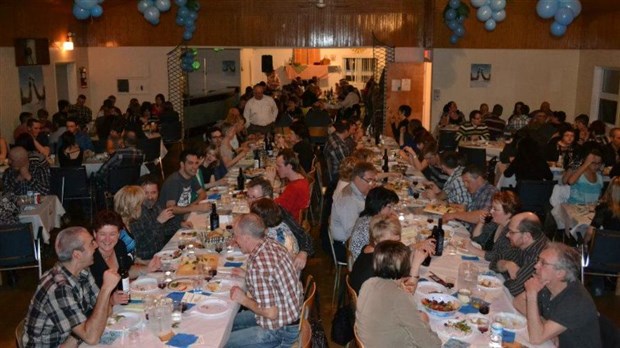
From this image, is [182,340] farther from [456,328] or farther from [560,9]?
[560,9]

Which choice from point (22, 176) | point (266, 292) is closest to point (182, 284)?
point (266, 292)

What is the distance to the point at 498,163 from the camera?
10523 millimetres

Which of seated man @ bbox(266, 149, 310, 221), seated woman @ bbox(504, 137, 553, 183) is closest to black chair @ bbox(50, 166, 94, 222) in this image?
seated man @ bbox(266, 149, 310, 221)

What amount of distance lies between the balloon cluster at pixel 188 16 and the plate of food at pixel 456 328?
478 inches

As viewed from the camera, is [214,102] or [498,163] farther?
[214,102]

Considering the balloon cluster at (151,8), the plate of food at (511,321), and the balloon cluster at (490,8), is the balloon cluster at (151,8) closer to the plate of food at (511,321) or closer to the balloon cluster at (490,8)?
the balloon cluster at (490,8)

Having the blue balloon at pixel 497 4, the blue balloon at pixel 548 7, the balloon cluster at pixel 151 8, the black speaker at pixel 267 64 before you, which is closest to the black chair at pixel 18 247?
the balloon cluster at pixel 151 8

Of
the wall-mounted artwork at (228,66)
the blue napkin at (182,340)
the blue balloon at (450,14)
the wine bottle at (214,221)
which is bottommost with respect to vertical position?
the blue napkin at (182,340)

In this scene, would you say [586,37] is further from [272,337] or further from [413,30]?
[272,337]

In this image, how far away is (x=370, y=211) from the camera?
5.36 meters

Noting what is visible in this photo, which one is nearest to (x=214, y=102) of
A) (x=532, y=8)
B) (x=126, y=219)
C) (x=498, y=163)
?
(x=532, y=8)

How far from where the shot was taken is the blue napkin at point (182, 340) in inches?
149

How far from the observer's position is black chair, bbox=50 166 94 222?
8.83m

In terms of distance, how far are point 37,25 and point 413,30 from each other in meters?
9.08
